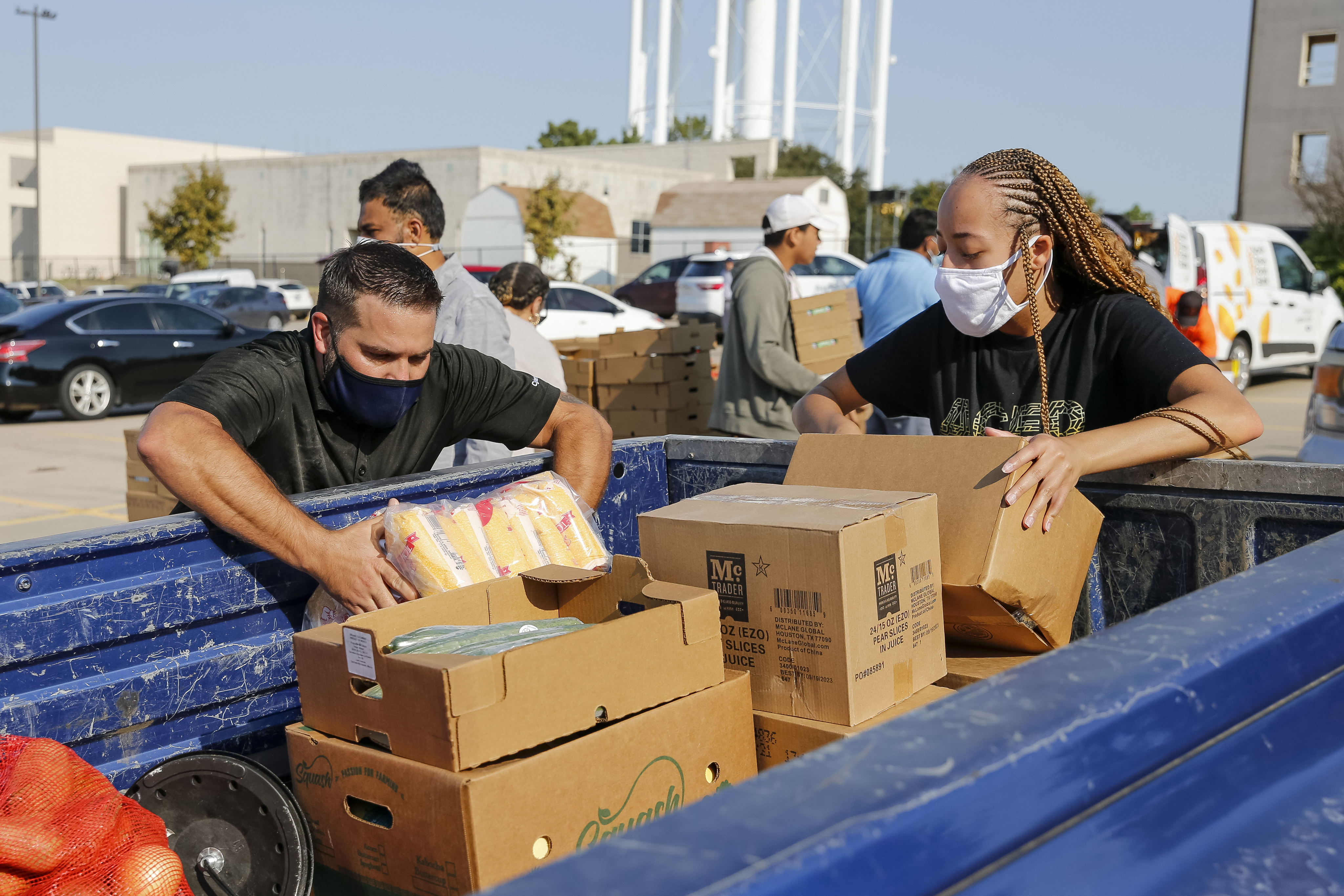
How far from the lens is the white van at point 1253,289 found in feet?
45.1

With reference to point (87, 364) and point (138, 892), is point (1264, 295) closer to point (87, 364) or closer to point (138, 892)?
point (87, 364)

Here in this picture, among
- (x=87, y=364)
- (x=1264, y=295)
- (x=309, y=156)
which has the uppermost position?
(x=309, y=156)

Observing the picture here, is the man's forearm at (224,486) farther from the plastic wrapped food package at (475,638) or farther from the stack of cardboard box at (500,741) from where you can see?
the plastic wrapped food package at (475,638)

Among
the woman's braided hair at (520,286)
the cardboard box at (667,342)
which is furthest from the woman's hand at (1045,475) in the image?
the cardboard box at (667,342)

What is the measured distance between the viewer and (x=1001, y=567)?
2.29m

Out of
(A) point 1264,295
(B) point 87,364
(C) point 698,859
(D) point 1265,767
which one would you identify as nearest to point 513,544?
(D) point 1265,767

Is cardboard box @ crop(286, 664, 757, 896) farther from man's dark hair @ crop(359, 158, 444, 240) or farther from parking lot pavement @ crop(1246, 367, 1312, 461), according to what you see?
parking lot pavement @ crop(1246, 367, 1312, 461)

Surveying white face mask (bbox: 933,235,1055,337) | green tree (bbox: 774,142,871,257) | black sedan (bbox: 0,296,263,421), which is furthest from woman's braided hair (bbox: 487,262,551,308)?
green tree (bbox: 774,142,871,257)

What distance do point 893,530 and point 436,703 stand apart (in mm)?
934

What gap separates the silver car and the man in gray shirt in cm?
405

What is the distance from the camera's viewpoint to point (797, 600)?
214 centimetres

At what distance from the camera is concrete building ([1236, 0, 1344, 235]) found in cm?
3778

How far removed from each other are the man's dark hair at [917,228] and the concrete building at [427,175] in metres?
40.3

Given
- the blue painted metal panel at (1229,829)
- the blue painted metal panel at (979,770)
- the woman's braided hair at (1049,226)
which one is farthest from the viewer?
the woman's braided hair at (1049,226)
